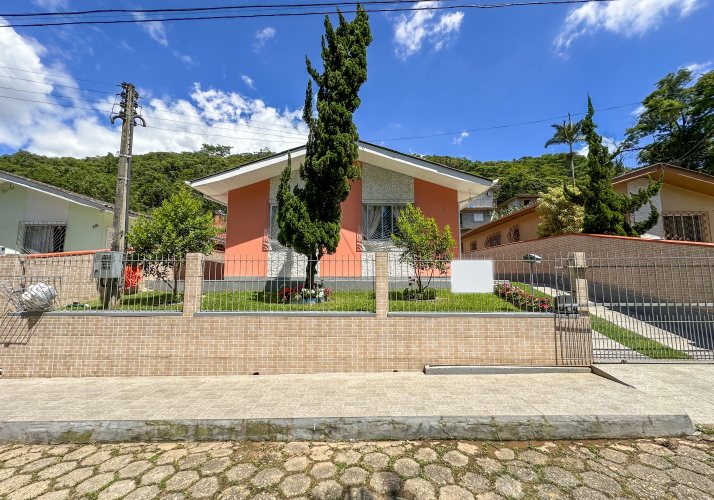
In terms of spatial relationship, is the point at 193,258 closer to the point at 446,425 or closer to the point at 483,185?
the point at 446,425

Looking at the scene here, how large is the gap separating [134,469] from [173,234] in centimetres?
532

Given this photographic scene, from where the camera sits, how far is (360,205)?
10.3m

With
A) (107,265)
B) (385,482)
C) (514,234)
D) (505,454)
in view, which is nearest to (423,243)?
(505,454)

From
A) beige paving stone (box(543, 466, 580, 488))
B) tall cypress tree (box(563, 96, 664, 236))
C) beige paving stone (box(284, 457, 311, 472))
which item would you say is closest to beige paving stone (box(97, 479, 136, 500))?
beige paving stone (box(284, 457, 311, 472))

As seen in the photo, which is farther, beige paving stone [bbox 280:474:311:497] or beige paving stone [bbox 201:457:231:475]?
beige paving stone [bbox 201:457:231:475]

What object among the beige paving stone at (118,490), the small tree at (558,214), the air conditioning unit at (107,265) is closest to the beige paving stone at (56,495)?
the beige paving stone at (118,490)

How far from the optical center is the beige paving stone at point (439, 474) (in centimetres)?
277

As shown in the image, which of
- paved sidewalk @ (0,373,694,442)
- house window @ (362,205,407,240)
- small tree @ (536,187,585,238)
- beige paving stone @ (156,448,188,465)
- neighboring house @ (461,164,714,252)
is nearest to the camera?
beige paving stone @ (156,448,188,465)

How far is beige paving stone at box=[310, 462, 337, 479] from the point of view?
2875 mm

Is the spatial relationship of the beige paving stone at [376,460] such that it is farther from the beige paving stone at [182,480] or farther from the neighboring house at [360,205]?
the neighboring house at [360,205]

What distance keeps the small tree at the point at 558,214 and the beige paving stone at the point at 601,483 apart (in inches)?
499

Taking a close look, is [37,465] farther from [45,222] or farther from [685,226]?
[685,226]

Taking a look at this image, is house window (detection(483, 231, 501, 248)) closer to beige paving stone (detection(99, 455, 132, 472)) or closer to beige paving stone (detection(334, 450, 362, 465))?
beige paving stone (detection(334, 450, 362, 465))

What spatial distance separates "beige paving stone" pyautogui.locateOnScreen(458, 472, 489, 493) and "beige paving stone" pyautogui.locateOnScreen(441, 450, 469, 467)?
6.5 inches
